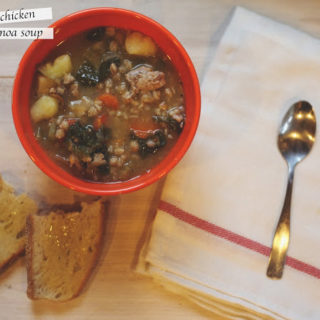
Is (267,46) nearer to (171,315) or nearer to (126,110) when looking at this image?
(126,110)

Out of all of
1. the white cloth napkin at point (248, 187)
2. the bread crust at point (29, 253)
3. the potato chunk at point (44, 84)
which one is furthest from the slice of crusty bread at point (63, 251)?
the potato chunk at point (44, 84)

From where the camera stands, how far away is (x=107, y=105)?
1.69 meters

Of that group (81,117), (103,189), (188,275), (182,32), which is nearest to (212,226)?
(188,275)

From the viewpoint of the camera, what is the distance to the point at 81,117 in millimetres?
1681

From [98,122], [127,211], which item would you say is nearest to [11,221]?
[127,211]

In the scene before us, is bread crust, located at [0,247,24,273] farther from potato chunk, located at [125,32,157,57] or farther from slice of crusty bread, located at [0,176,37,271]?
potato chunk, located at [125,32,157,57]

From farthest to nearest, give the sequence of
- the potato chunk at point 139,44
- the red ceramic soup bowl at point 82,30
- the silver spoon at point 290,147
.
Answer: the silver spoon at point 290,147
the potato chunk at point 139,44
the red ceramic soup bowl at point 82,30

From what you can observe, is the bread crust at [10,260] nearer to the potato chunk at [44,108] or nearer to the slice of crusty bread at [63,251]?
the slice of crusty bread at [63,251]

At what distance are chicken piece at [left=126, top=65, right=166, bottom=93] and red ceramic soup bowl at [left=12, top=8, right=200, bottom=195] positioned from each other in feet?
0.30

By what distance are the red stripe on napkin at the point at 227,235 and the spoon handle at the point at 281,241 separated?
1.4 inches

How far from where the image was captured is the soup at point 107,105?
1.67m

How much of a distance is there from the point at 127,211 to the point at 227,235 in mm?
477

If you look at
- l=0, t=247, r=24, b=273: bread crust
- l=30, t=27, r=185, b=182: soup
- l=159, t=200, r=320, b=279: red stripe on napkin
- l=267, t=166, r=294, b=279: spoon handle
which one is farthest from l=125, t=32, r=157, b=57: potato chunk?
l=0, t=247, r=24, b=273: bread crust

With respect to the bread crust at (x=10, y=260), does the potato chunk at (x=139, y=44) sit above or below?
above
